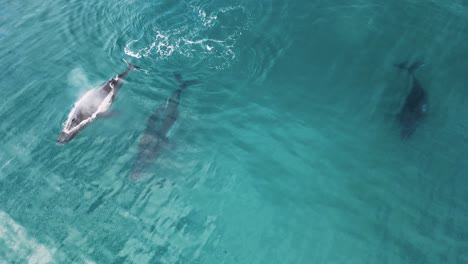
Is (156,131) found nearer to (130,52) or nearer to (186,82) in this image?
(186,82)

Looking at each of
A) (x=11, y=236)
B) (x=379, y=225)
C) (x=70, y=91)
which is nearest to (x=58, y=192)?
(x=11, y=236)

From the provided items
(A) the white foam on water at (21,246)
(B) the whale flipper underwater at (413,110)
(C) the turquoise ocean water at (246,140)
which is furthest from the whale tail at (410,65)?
(A) the white foam on water at (21,246)

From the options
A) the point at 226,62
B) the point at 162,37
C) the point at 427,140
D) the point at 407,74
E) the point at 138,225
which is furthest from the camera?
the point at 162,37

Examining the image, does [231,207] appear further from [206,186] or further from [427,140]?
[427,140]

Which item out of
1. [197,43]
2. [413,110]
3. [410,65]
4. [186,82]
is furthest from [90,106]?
[410,65]

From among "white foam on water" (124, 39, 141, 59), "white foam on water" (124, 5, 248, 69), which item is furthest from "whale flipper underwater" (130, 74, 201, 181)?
"white foam on water" (124, 39, 141, 59)
